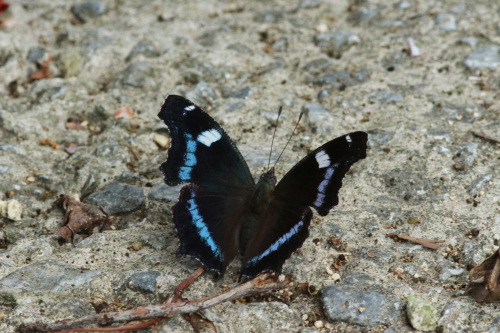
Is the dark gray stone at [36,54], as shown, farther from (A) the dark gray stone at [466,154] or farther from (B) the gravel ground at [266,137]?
(A) the dark gray stone at [466,154]

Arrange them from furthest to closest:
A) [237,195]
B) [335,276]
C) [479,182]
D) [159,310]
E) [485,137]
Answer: [485,137]
[479,182]
[237,195]
[335,276]
[159,310]

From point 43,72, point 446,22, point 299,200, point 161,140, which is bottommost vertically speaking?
point 161,140

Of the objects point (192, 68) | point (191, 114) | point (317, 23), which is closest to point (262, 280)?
point (191, 114)

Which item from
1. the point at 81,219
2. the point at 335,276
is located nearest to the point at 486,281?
the point at 335,276

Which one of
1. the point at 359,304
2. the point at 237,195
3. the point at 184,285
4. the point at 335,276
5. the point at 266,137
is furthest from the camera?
the point at 266,137

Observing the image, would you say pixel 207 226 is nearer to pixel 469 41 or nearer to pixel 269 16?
pixel 269 16

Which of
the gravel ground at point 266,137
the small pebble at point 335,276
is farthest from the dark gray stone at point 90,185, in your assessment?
the small pebble at point 335,276

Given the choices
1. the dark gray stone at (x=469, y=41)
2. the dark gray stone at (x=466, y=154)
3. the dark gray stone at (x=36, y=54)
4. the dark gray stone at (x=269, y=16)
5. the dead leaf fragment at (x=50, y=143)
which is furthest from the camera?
the dark gray stone at (x=269, y=16)

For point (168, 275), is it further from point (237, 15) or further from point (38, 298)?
point (237, 15)
